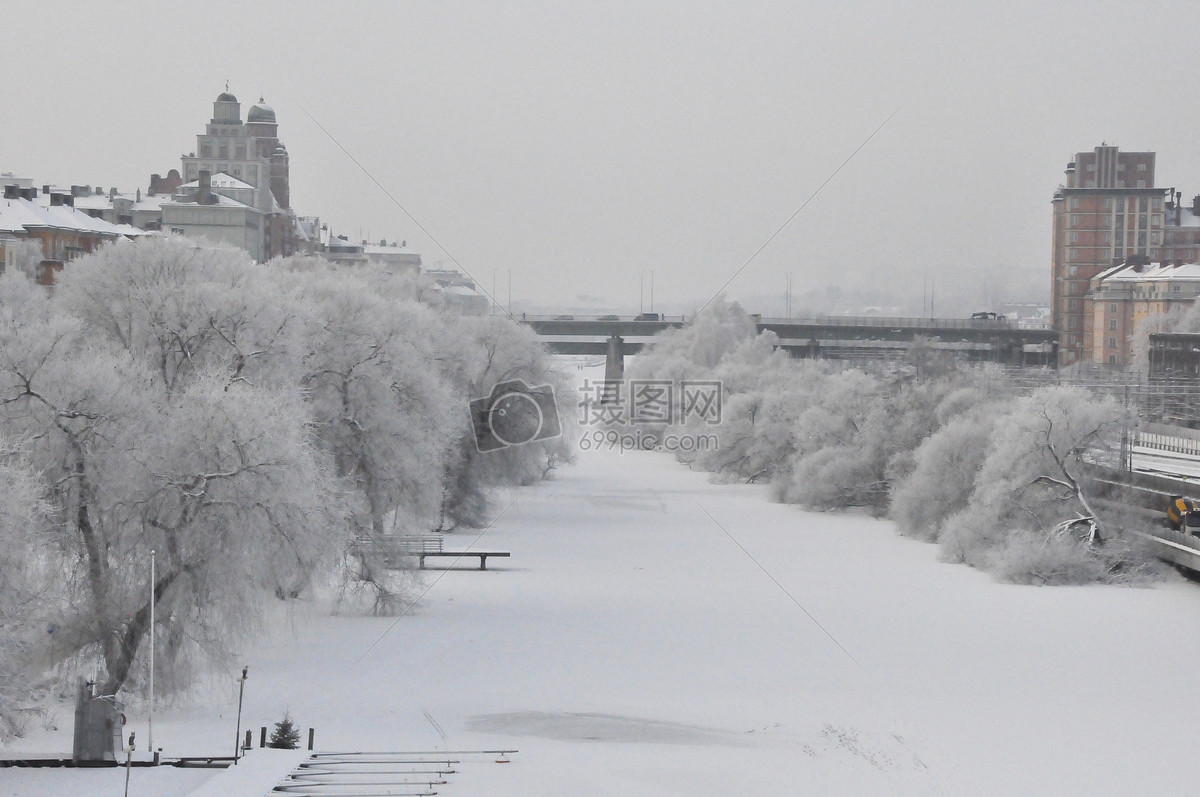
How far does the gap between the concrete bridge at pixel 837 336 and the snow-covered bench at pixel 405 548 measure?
2500 inches

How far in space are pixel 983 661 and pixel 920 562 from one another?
509 inches

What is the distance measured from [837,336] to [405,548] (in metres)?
78.2

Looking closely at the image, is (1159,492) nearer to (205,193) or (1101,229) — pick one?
(205,193)

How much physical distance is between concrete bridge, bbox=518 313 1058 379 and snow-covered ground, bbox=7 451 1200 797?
2665 inches

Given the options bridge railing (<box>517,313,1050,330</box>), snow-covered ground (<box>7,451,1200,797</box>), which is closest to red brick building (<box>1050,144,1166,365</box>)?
bridge railing (<box>517,313,1050,330</box>)

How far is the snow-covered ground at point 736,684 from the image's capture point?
57.3 feet

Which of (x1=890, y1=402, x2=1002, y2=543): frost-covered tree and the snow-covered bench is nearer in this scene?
the snow-covered bench

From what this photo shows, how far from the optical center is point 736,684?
22.2 metres

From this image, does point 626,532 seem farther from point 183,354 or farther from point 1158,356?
point 1158,356

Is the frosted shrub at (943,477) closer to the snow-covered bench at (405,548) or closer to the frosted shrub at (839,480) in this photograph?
the frosted shrub at (839,480)

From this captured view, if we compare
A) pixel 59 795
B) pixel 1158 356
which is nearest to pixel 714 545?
pixel 59 795

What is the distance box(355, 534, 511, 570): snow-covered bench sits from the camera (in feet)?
91.2

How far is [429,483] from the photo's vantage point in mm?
31875

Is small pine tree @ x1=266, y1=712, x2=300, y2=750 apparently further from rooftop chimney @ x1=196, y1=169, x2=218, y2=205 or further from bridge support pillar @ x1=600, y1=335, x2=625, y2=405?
rooftop chimney @ x1=196, y1=169, x2=218, y2=205
